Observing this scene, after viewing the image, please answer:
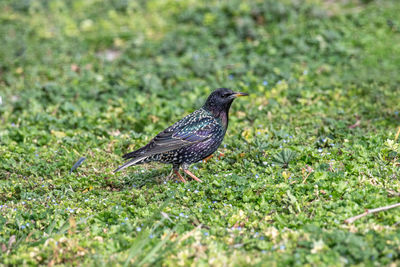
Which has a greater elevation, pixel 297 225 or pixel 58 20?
pixel 58 20

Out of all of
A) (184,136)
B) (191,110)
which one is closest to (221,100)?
(184,136)

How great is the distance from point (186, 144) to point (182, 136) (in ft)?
0.54

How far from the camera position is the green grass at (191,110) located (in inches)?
206

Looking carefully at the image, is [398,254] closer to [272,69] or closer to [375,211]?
[375,211]

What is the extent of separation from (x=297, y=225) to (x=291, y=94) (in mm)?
5007

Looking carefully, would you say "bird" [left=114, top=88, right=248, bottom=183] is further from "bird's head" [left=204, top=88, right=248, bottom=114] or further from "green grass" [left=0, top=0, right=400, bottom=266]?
"green grass" [left=0, top=0, right=400, bottom=266]

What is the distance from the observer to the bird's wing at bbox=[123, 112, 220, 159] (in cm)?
718

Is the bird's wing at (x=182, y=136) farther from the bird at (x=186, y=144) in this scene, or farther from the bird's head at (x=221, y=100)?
the bird's head at (x=221, y=100)

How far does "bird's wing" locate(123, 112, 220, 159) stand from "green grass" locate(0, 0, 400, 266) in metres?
0.51

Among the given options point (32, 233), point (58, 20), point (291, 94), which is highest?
point (58, 20)

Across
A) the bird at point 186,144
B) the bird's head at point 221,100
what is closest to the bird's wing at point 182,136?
the bird at point 186,144

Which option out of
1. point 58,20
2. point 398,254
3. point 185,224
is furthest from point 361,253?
point 58,20

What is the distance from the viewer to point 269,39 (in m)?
12.4

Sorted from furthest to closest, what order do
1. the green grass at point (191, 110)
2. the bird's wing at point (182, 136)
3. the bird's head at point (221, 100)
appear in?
the bird's head at point (221, 100)
the bird's wing at point (182, 136)
the green grass at point (191, 110)
